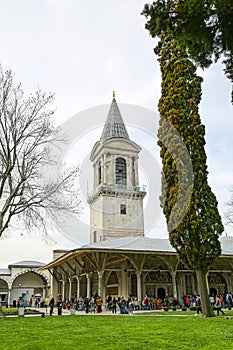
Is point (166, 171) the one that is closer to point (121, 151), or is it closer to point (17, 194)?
point (17, 194)

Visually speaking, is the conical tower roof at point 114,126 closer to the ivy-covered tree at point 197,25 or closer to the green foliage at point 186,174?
the green foliage at point 186,174

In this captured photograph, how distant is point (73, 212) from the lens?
18109 millimetres

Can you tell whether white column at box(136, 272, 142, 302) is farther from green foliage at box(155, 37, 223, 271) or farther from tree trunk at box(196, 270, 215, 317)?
tree trunk at box(196, 270, 215, 317)

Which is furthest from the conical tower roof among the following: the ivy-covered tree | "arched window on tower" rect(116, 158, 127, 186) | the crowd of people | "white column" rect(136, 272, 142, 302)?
the ivy-covered tree

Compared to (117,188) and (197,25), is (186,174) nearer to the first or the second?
(197,25)

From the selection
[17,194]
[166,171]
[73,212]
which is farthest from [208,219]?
[17,194]

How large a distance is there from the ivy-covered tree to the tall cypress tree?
8.39 metres

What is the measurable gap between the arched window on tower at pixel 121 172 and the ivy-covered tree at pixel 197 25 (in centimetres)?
3571

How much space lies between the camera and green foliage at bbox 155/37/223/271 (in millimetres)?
14875

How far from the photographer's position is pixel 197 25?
6.43 m

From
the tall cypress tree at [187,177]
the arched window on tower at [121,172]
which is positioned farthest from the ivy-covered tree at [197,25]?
the arched window on tower at [121,172]

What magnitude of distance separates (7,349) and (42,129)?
1318cm

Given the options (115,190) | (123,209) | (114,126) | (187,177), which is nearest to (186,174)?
(187,177)

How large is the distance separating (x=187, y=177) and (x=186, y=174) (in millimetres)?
132
